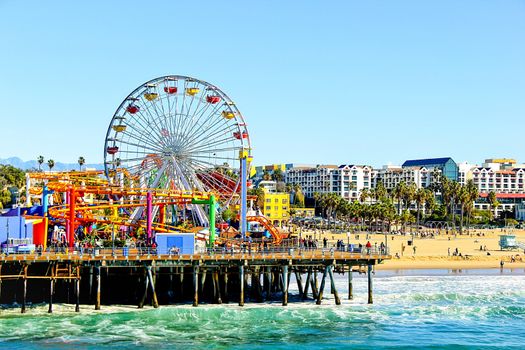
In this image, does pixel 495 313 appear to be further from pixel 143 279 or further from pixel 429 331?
pixel 143 279

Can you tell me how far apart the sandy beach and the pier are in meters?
24.3

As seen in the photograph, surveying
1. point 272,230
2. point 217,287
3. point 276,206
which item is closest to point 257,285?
point 217,287

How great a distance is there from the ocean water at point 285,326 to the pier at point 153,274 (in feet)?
3.73

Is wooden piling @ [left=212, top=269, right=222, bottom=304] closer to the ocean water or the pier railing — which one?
the ocean water

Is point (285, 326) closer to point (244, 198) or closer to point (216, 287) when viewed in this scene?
point (216, 287)

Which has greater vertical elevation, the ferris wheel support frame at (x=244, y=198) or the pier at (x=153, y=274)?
the ferris wheel support frame at (x=244, y=198)

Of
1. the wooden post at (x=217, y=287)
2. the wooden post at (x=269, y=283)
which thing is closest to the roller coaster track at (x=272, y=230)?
the wooden post at (x=269, y=283)

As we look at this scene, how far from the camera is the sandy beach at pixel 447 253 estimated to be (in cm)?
10075

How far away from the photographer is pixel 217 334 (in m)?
50.2

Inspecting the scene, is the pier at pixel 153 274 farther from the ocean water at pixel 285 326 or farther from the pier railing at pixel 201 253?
the ocean water at pixel 285 326

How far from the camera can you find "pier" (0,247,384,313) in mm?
54844

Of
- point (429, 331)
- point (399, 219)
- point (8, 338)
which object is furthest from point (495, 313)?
point (399, 219)

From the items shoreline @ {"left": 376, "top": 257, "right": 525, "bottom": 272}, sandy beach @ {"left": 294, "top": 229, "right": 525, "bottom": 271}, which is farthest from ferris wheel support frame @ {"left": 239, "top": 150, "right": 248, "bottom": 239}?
shoreline @ {"left": 376, "top": 257, "right": 525, "bottom": 272}

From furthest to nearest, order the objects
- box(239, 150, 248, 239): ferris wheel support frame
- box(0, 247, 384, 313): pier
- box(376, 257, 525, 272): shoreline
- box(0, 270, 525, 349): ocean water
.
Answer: box(376, 257, 525, 272): shoreline → box(239, 150, 248, 239): ferris wheel support frame → box(0, 247, 384, 313): pier → box(0, 270, 525, 349): ocean water
